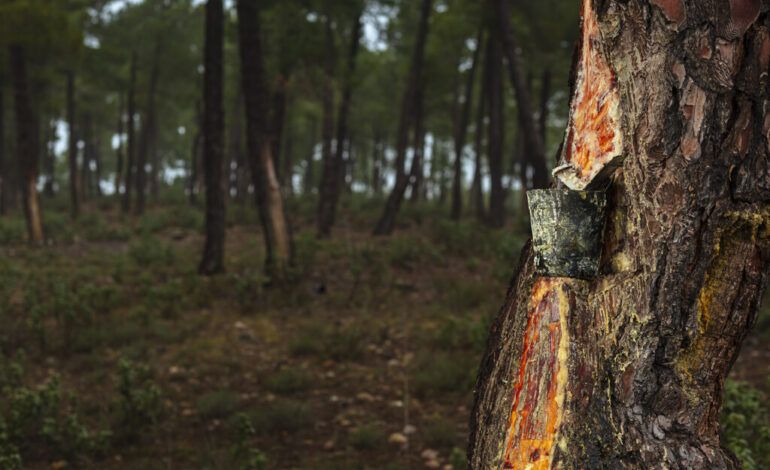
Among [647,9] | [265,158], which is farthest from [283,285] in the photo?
[647,9]

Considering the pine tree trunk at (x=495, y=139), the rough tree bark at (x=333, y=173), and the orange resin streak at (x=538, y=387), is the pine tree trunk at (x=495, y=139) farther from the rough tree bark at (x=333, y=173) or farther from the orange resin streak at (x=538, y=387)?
the orange resin streak at (x=538, y=387)

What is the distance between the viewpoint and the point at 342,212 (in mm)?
20922

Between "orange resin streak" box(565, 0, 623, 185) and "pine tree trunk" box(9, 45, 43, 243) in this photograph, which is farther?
"pine tree trunk" box(9, 45, 43, 243)

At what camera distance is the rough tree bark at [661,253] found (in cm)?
154

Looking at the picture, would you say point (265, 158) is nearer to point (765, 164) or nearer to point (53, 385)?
point (53, 385)

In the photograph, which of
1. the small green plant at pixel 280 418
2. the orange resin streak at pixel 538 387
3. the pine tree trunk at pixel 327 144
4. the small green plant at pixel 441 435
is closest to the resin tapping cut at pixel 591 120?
the orange resin streak at pixel 538 387

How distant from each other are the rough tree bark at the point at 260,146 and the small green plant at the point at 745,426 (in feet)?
23.0

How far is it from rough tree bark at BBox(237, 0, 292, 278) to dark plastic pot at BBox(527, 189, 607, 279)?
8.43 m

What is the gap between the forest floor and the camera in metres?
4.91

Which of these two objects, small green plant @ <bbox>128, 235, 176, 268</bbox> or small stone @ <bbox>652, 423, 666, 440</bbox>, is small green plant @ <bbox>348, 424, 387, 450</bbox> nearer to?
small stone @ <bbox>652, 423, 666, 440</bbox>

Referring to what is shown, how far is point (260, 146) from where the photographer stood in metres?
10.1

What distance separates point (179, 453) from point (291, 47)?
1077 centimetres

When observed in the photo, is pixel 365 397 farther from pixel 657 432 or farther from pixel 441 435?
pixel 657 432

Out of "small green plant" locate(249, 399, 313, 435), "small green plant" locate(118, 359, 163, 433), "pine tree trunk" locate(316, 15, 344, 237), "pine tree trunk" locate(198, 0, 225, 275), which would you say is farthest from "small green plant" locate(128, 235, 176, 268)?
Answer: "small green plant" locate(249, 399, 313, 435)
